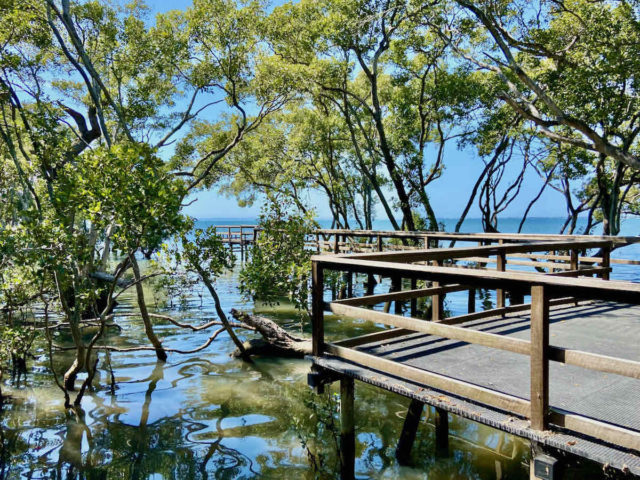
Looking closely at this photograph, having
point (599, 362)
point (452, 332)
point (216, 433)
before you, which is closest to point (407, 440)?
point (216, 433)

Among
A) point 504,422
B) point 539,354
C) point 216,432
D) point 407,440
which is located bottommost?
point 216,432

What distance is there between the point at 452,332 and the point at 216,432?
4.54 meters

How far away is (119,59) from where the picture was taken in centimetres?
1300

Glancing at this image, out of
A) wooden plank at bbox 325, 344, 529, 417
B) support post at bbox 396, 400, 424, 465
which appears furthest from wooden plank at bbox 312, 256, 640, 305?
support post at bbox 396, 400, 424, 465

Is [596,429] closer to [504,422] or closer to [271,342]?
[504,422]

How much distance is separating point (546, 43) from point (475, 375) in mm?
12100

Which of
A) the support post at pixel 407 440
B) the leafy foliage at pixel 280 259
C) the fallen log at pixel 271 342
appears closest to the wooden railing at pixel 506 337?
the support post at pixel 407 440

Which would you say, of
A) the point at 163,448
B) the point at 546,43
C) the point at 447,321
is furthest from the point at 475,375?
the point at 546,43

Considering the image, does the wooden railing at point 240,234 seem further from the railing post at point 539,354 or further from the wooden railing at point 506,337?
the railing post at point 539,354

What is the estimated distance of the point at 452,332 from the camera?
11.2 feet

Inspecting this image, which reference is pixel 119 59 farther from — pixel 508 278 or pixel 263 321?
pixel 508 278

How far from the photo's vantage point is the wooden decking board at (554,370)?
2982mm

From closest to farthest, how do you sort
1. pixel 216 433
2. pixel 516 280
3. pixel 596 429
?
1. pixel 596 429
2. pixel 516 280
3. pixel 216 433

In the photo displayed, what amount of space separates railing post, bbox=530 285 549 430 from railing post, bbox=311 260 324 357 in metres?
1.98
